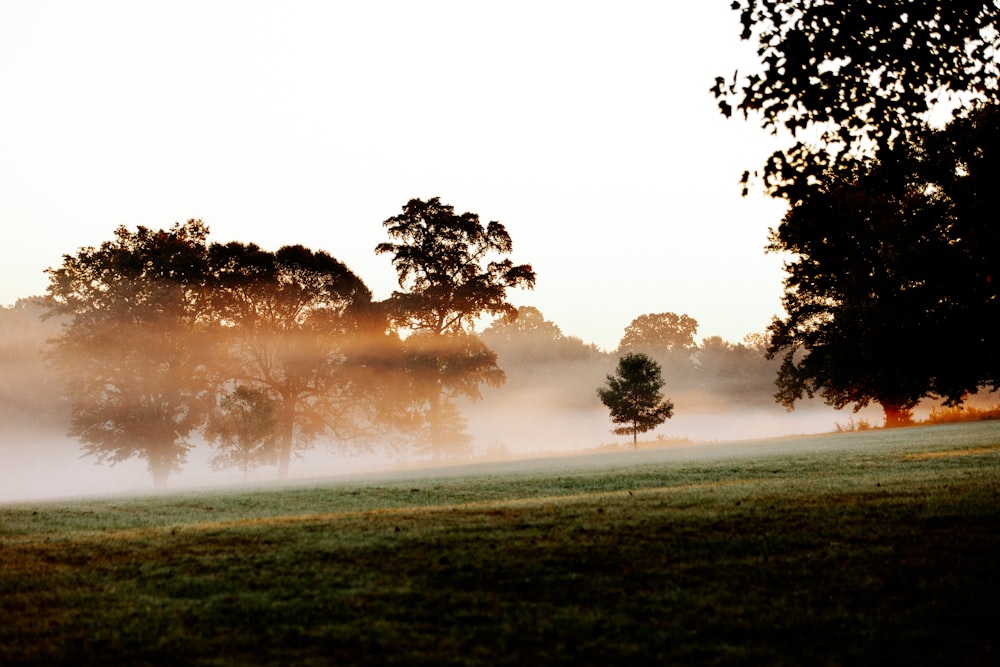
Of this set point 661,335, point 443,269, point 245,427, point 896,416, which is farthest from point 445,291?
point 661,335

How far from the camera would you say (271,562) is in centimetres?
742

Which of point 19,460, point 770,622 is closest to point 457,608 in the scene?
point 770,622

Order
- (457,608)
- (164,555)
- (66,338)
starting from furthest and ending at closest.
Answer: (66,338) → (164,555) → (457,608)

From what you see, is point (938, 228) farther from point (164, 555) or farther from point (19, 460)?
point (19, 460)

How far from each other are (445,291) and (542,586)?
155 feet

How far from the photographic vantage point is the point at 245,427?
41.3 m

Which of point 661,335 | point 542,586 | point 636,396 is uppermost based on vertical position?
point 661,335

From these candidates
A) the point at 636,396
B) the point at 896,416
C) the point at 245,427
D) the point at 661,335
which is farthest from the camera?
the point at 661,335

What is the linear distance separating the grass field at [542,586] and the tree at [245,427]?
A: 30785 mm

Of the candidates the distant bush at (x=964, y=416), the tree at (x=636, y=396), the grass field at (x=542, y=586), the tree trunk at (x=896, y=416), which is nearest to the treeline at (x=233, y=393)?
the tree at (x=636, y=396)

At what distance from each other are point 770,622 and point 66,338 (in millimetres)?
46940

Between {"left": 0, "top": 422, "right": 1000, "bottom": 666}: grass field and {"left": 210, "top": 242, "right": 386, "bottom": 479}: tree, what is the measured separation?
38.1 m

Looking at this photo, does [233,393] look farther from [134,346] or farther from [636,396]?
[636,396]

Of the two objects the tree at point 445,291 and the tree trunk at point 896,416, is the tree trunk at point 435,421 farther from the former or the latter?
the tree trunk at point 896,416
